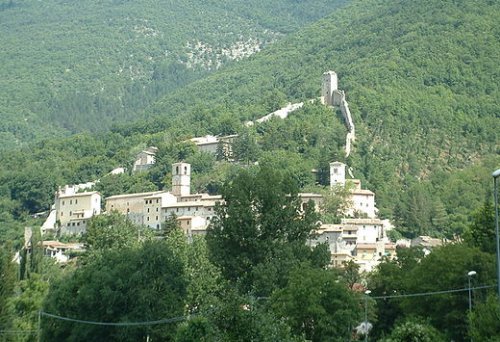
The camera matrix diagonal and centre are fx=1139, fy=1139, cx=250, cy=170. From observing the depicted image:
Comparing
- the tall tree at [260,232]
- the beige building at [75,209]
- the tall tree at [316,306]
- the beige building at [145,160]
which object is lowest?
the tall tree at [316,306]

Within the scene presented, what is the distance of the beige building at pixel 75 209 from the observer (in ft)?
414

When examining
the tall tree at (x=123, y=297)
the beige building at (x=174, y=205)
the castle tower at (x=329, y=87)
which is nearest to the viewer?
the tall tree at (x=123, y=297)

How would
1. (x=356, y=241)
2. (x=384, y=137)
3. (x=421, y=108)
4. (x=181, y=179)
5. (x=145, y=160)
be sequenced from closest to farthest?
(x=356, y=241), (x=181, y=179), (x=145, y=160), (x=384, y=137), (x=421, y=108)

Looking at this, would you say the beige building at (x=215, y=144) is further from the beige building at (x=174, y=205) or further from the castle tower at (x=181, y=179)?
the beige building at (x=174, y=205)

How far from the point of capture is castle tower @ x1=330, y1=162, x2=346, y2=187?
417ft

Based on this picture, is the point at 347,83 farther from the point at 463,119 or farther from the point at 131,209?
the point at 131,209

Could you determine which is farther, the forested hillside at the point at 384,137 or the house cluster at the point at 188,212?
the forested hillside at the point at 384,137

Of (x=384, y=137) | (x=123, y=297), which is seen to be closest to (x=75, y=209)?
(x=384, y=137)

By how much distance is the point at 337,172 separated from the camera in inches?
5064

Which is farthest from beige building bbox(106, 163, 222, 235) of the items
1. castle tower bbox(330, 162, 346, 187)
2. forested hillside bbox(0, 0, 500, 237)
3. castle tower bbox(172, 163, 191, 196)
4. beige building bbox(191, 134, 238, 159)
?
castle tower bbox(330, 162, 346, 187)

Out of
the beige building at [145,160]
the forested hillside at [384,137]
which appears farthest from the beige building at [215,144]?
the beige building at [145,160]

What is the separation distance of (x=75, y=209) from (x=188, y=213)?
51.5ft

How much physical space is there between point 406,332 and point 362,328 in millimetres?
18467

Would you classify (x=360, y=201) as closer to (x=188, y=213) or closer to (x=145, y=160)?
(x=188, y=213)
